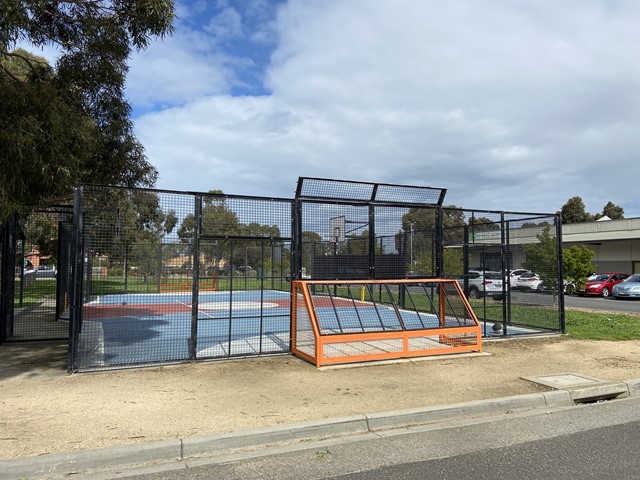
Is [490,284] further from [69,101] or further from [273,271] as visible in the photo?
[69,101]

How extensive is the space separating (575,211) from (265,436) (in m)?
81.1

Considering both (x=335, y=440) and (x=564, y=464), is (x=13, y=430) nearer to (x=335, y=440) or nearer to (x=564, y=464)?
(x=335, y=440)

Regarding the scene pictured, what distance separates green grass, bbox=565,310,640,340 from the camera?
39.1 ft

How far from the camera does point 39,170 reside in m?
7.24

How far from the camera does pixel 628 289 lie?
27688mm

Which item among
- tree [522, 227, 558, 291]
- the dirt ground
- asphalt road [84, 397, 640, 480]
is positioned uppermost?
tree [522, 227, 558, 291]

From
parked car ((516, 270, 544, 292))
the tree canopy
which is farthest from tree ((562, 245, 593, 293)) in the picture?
the tree canopy

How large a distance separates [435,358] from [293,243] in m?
3.37

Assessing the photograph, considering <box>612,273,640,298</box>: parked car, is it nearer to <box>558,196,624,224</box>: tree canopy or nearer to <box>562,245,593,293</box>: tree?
<box>562,245,593,293</box>: tree

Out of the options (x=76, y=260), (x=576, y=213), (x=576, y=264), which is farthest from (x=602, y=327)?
(x=576, y=213)

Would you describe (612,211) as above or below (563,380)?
above

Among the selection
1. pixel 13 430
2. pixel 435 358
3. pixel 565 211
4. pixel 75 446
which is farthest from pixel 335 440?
pixel 565 211

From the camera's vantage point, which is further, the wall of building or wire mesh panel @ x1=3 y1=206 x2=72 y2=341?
the wall of building

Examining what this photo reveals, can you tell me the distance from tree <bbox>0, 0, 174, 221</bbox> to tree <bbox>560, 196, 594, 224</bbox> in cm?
7558
